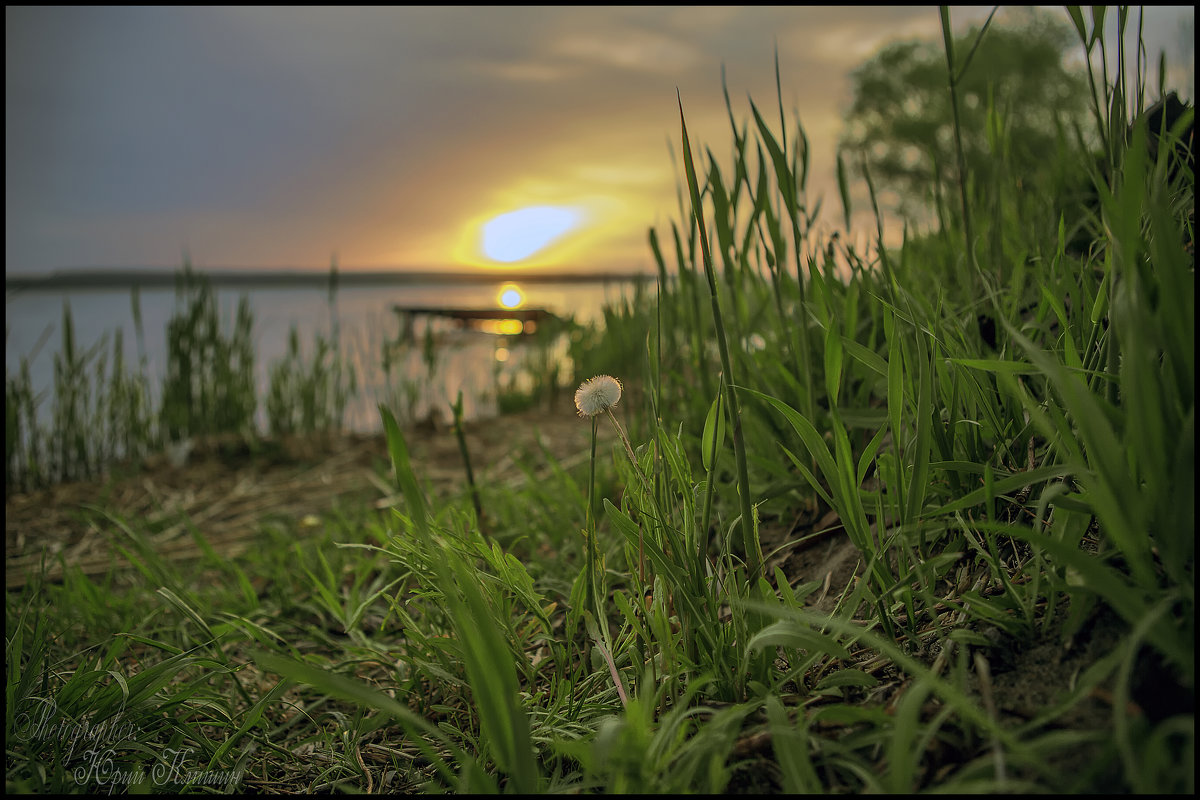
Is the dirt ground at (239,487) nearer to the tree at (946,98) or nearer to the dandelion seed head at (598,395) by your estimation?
the dandelion seed head at (598,395)

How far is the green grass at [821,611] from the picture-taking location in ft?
1.42

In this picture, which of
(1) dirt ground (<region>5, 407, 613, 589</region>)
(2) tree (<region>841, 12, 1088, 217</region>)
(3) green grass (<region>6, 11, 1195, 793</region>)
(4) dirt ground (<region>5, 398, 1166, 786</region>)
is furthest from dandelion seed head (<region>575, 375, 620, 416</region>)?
(2) tree (<region>841, 12, 1088, 217</region>)

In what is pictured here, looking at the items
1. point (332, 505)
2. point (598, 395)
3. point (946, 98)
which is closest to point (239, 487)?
point (332, 505)

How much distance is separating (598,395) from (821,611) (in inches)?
15.0

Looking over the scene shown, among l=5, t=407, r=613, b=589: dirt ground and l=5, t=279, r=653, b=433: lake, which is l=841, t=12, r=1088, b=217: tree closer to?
l=5, t=279, r=653, b=433: lake

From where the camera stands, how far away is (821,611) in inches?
30.1

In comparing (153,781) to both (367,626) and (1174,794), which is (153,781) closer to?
(367,626)

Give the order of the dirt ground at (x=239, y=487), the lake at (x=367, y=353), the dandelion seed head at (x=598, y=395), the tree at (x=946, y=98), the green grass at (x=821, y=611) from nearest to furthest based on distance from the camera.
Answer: the green grass at (x=821, y=611), the dandelion seed head at (x=598, y=395), the dirt ground at (x=239, y=487), the lake at (x=367, y=353), the tree at (x=946, y=98)

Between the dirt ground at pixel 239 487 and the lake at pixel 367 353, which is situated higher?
the lake at pixel 367 353

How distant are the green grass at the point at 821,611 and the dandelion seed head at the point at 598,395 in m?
0.06

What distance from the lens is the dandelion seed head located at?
26.7 inches

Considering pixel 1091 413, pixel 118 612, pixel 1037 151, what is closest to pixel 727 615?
pixel 1091 413

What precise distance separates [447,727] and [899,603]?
544 mm

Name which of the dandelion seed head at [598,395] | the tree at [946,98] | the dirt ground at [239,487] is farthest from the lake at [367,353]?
the tree at [946,98]
